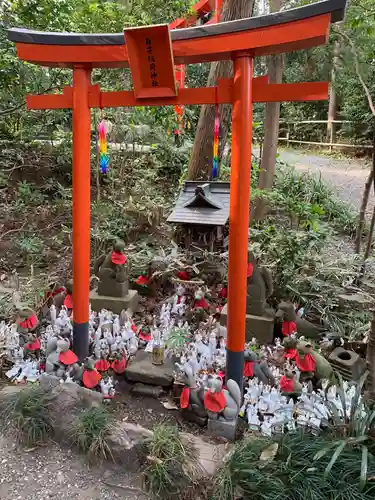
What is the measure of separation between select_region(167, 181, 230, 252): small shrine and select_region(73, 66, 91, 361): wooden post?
1.16 meters

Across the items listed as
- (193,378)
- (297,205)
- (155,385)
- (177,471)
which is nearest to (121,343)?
(155,385)

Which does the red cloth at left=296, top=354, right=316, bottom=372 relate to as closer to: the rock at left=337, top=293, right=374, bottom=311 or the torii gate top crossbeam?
the rock at left=337, top=293, right=374, bottom=311

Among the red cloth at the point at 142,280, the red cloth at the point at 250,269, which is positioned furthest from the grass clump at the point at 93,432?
the red cloth at the point at 142,280

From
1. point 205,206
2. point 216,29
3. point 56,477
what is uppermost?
point 216,29

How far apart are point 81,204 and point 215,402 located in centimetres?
175

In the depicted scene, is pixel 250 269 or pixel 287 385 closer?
pixel 287 385

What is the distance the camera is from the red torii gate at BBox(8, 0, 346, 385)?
2551 mm

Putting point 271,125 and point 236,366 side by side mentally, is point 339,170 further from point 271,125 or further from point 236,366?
point 236,366

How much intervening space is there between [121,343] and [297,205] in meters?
4.25

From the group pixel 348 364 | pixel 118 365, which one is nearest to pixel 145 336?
pixel 118 365

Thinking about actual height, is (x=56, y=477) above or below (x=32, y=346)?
below

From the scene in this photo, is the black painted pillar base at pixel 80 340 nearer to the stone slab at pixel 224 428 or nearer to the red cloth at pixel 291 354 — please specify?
the stone slab at pixel 224 428

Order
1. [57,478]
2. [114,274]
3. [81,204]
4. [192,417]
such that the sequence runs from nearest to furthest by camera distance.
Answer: [57,478] < [192,417] < [81,204] < [114,274]

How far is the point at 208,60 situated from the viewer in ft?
9.58
